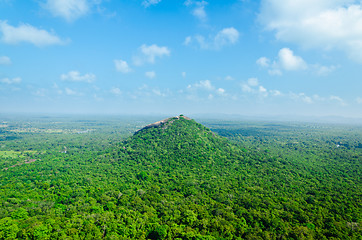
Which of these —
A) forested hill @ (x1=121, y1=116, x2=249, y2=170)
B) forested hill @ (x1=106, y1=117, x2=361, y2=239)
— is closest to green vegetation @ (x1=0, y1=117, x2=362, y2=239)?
forested hill @ (x1=106, y1=117, x2=361, y2=239)

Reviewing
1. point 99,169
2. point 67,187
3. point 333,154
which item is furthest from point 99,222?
point 333,154

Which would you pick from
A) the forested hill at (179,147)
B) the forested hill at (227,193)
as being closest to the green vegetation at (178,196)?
the forested hill at (227,193)

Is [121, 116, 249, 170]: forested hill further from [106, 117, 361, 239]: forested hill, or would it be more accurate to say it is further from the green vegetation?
the green vegetation

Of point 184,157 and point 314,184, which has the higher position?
point 184,157

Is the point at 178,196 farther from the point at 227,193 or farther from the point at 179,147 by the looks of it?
the point at 179,147

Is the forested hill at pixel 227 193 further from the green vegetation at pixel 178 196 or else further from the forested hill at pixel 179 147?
the forested hill at pixel 179 147

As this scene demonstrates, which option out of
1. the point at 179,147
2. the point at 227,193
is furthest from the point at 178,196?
the point at 179,147

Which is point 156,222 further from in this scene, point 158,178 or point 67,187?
point 67,187

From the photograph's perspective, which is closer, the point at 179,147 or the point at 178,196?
the point at 178,196
